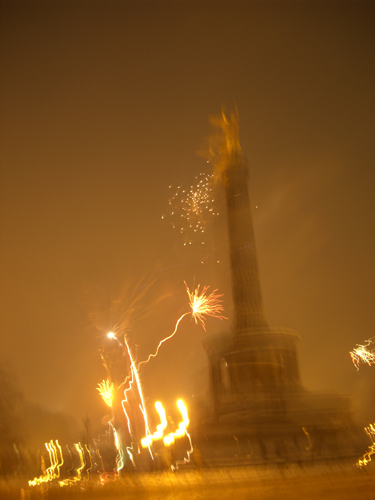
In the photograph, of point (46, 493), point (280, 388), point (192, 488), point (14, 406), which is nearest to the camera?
point (192, 488)

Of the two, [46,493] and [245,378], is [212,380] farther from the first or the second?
[46,493]

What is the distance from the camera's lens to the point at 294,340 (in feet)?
98.6

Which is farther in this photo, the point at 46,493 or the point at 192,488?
the point at 46,493

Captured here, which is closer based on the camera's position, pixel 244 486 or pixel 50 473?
pixel 244 486

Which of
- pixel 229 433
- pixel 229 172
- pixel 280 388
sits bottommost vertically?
pixel 229 433

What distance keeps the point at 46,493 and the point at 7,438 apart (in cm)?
2728

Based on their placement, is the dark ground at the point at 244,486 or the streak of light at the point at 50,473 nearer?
the dark ground at the point at 244,486

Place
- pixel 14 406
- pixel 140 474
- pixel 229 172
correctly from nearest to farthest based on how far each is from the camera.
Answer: pixel 140 474
pixel 229 172
pixel 14 406

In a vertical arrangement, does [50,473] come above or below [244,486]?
above

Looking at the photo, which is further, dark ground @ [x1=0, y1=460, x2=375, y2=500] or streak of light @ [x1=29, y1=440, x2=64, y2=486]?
streak of light @ [x1=29, y1=440, x2=64, y2=486]

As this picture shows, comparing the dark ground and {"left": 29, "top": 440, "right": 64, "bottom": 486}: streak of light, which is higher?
{"left": 29, "top": 440, "right": 64, "bottom": 486}: streak of light

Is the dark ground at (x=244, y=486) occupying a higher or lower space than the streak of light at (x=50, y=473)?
lower

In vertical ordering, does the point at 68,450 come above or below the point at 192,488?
above

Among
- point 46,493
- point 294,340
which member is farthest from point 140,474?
point 294,340
